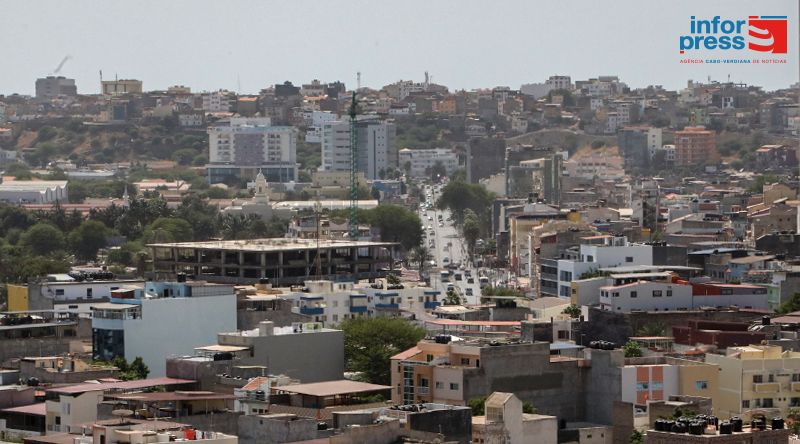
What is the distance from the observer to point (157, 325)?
123 feet

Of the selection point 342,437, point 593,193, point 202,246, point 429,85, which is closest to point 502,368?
point 342,437

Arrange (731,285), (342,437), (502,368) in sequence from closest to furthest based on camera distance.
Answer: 1. (342,437)
2. (502,368)
3. (731,285)

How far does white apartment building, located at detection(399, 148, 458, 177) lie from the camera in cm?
13088

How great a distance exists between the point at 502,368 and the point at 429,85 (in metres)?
144

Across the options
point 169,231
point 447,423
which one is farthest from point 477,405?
point 169,231

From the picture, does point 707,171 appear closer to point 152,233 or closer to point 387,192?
point 387,192

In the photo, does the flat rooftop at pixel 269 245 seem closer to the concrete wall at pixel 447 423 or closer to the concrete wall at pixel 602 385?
the concrete wall at pixel 602 385

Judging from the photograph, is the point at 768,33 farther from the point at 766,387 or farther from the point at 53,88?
the point at 53,88

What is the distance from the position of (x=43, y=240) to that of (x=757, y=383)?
5047cm

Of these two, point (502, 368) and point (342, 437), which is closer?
point (342, 437)

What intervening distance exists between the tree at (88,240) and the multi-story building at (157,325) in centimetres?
3895

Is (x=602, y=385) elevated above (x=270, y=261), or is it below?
below

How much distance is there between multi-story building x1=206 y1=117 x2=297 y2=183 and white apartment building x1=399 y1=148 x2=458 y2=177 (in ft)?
17.7

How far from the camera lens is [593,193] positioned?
325ft
